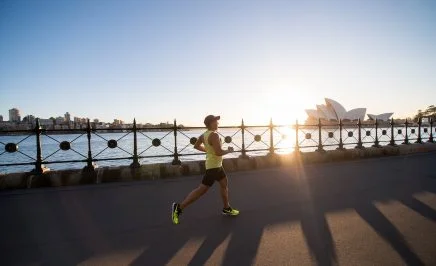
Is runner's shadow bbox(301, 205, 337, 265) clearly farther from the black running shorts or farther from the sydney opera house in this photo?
the sydney opera house

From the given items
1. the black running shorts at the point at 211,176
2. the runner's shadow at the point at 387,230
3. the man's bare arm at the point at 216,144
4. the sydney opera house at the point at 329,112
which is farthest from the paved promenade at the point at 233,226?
the sydney opera house at the point at 329,112

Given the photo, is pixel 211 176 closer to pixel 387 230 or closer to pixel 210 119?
pixel 210 119

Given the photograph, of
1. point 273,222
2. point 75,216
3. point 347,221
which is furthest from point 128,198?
point 347,221

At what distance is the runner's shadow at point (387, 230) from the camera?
123 inches

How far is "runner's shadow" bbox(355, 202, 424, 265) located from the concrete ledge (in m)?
5.26

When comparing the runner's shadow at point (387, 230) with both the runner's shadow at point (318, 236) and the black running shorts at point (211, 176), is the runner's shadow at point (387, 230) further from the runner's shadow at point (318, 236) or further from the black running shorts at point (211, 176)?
the black running shorts at point (211, 176)

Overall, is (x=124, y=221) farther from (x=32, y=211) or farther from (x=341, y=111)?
(x=341, y=111)

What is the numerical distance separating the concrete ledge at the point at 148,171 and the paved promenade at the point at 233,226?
0.63 m

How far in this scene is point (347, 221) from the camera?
4.37m

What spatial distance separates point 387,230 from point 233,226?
2.12 m

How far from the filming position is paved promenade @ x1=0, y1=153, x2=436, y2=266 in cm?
326

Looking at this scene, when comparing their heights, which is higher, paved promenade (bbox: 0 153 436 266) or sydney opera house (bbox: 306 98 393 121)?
sydney opera house (bbox: 306 98 393 121)

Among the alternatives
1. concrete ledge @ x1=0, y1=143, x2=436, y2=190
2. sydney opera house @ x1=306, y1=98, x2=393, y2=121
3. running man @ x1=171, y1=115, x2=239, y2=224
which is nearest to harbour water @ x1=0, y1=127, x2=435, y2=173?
concrete ledge @ x1=0, y1=143, x2=436, y2=190

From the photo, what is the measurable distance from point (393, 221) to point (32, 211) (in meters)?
6.21
